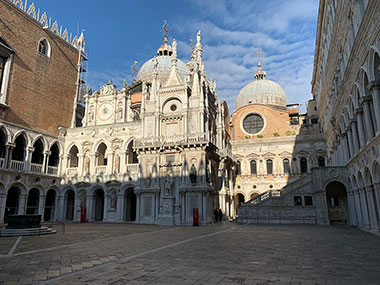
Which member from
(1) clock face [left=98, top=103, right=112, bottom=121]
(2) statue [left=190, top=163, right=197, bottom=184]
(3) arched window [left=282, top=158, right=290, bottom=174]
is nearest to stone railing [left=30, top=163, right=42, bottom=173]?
(1) clock face [left=98, top=103, right=112, bottom=121]

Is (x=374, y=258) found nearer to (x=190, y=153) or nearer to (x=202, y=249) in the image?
(x=202, y=249)

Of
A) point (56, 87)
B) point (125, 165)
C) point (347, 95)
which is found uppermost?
point (56, 87)

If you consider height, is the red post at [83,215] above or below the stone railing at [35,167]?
below

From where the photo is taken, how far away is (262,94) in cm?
4922

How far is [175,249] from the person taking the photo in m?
10.7

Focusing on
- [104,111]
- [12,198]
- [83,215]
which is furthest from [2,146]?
[104,111]

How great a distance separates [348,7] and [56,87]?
97.1 feet

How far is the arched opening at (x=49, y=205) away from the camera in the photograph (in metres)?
31.4

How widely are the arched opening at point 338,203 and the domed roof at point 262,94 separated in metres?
24.4

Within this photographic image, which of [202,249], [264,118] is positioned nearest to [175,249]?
[202,249]

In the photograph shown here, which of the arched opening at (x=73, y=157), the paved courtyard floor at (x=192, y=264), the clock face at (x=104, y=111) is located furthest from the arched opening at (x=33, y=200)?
the paved courtyard floor at (x=192, y=264)

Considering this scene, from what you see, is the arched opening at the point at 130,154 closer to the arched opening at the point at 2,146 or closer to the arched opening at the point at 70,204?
the arched opening at the point at 70,204

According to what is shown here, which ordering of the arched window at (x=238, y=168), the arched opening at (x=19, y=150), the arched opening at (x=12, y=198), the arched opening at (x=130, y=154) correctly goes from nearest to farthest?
the arched opening at (x=12, y=198)
the arched opening at (x=19, y=150)
the arched opening at (x=130, y=154)
the arched window at (x=238, y=168)

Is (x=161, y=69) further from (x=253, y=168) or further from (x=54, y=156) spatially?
(x=253, y=168)
